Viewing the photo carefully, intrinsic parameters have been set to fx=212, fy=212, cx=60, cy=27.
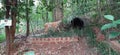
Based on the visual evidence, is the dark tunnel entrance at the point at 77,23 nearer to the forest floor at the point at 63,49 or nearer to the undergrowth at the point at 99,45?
the undergrowth at the point at 99,45

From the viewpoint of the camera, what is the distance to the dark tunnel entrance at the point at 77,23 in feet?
30.2

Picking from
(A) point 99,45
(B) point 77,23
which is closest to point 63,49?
(A) point 99,45

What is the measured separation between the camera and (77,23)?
956cm

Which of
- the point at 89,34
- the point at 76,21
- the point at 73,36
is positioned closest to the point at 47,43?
the point at 73,36

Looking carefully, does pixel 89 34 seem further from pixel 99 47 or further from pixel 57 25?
pixel 57 25

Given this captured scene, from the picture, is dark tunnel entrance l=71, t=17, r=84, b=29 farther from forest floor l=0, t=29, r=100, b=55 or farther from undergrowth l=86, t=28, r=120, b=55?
forest floor l=0, t=29, r=100, b=55

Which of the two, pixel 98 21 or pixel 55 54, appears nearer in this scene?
pixel 55 54

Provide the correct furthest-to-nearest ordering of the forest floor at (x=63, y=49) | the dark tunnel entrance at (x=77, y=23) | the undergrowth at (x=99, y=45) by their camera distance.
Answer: the dark tunnel entrance at (x=77, y=23)
the forest floor at (x=63, y=49)
the undergrowth at (x=99, y=45)

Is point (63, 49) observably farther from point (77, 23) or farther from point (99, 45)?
point (77, 23)

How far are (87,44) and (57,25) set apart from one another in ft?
8.81

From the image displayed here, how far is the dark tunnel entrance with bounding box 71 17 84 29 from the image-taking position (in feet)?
30.2

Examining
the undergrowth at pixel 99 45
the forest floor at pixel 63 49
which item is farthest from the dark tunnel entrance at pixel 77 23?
the forest floor at pixel 63 49

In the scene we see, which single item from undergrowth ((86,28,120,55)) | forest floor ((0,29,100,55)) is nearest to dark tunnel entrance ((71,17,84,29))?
undergrowth ((86,28,120,55))

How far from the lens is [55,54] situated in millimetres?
6645
